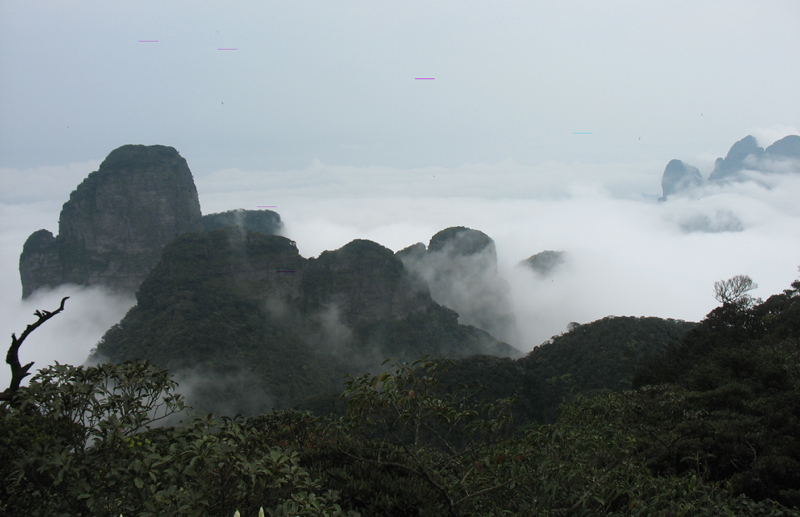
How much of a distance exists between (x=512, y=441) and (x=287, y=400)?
5263cm

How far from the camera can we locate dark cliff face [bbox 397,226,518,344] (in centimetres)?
12988

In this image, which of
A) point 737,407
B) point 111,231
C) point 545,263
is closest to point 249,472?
point 737,407

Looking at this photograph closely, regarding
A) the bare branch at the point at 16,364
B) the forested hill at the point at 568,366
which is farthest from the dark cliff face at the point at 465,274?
the bare branch at the point at 16,364

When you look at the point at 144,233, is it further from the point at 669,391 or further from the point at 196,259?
the point at 669,391

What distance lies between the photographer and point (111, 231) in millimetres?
103688

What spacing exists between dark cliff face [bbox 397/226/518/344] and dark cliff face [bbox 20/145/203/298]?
63.3 meters

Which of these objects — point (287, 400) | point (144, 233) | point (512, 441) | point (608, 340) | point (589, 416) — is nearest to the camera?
point (512, 441)

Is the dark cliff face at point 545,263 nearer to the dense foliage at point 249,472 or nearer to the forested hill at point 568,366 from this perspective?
the forested hill at point 568,366

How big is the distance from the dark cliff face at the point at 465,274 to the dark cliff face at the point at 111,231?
2493 inches

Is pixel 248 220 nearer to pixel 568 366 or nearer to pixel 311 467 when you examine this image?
pixel 568 366

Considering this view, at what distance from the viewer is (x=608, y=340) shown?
139 ft

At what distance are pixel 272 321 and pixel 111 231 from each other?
181 feet

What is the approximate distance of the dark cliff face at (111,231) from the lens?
103m

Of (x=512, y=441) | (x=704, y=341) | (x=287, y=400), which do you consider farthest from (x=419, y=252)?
(x=512, y=441)
